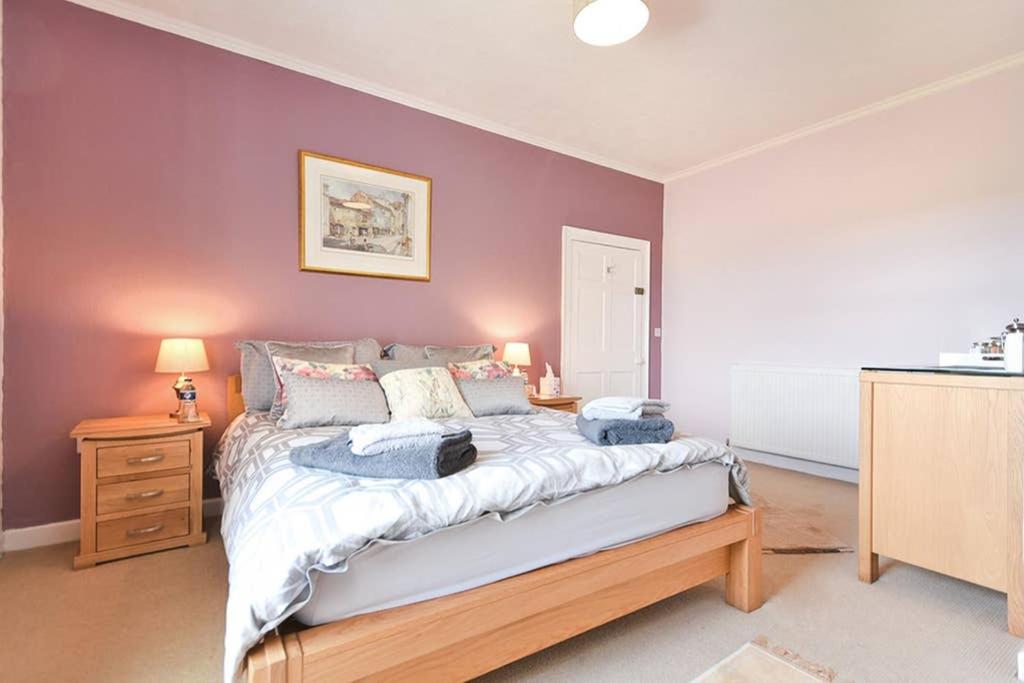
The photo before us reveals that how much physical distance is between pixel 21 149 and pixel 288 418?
1.85 metres

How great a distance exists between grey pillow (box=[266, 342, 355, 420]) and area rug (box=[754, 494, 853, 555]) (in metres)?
2.35

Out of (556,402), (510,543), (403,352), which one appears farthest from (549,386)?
(510,543)

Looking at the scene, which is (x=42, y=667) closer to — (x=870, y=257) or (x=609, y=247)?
(x=609, y=247)

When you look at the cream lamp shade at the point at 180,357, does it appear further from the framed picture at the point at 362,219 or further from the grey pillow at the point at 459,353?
the grey pillow at the point at 459,353

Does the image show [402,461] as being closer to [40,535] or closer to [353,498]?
[353,498]

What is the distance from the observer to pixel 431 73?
308 centimetres

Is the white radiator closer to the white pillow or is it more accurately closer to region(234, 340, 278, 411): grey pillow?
the white pillow

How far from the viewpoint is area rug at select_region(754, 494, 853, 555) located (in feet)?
7.98

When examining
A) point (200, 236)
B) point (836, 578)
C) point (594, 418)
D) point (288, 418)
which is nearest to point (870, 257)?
point (836, 578)

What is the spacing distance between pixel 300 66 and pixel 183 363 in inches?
75.1

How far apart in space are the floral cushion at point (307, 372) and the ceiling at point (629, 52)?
181cm

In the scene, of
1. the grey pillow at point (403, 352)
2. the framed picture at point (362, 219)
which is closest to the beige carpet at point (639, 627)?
the grey pillow at point (403, 352)

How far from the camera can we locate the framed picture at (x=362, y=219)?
3062 mm

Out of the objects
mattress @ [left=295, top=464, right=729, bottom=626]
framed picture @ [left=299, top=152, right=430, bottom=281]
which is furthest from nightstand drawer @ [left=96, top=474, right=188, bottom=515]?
mattress @ [left=295, top=464, right=729, bottom=626]
